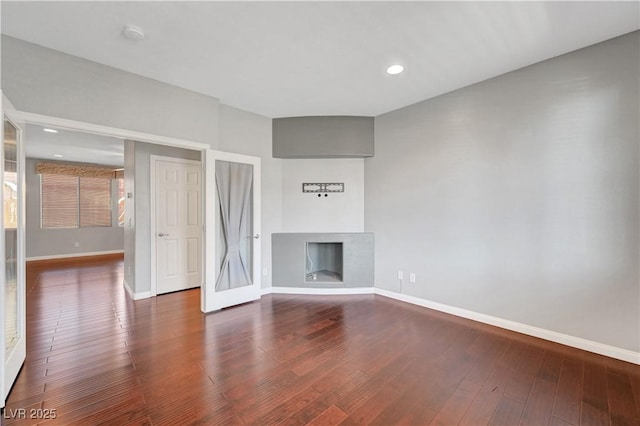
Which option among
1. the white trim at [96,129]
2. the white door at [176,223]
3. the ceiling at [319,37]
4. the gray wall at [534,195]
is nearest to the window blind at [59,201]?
the white door at [176,223]

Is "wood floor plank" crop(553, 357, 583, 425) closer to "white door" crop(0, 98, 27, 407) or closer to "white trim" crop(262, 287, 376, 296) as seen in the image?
"white trim" crop(262, 287, 376, 296)

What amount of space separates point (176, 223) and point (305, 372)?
3341 mm

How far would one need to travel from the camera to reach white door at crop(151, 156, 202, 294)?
4137 mm

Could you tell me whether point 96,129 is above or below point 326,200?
above

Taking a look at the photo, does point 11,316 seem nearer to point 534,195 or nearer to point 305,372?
point 305,372

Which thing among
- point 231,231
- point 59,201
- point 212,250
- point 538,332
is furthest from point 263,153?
point 59,201

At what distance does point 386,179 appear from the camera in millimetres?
3996

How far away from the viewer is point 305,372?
2107mm

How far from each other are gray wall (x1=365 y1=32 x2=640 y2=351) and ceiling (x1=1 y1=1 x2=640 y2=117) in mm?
339

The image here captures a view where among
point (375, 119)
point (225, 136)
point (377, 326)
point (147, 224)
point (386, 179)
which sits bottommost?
point (377, 326)

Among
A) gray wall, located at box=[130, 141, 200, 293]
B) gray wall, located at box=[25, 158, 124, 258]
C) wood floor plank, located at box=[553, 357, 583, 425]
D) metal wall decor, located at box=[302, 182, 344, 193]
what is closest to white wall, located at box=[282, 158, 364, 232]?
metal wall decor, located at box=[302, 182, 344, 193]

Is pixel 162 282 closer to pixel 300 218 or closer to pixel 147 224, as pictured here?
pixel 147 224

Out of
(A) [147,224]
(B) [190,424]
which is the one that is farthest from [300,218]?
(B) [190,424]

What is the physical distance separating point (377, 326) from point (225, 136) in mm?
3166
